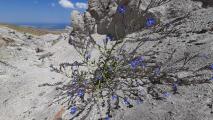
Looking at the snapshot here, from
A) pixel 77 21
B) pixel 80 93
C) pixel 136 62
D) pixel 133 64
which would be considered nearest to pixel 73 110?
pixel 80 93

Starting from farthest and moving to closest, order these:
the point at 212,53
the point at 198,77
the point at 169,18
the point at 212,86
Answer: the point at 169,18, the point at 212,53, the point at 198,77, the point at 212,86

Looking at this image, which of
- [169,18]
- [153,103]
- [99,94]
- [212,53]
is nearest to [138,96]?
[153,103]

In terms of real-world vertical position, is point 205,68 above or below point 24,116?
above

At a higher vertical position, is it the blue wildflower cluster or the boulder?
the boulder

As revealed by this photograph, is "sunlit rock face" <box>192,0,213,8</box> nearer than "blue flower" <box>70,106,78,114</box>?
No

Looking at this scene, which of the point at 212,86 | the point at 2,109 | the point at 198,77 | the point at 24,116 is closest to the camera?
the point at 212,86

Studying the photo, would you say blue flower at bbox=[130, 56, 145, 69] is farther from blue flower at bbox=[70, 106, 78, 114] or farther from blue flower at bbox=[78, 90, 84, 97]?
blue flower at bbox=[70, 106, 78, 114]

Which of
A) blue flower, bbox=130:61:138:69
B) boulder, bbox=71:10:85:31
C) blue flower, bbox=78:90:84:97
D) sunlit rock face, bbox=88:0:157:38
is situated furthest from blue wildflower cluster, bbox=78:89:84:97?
boulder, bbox=71:10:85:31

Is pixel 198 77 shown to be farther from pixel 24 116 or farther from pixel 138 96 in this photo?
pixel 24 116

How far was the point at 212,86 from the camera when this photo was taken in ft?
19.1

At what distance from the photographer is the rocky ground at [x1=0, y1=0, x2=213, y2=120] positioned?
5.67 metres

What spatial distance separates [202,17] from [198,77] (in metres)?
2.77

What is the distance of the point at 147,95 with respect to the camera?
20.9 feet

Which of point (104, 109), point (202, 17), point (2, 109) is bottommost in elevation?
point (2, 109)
